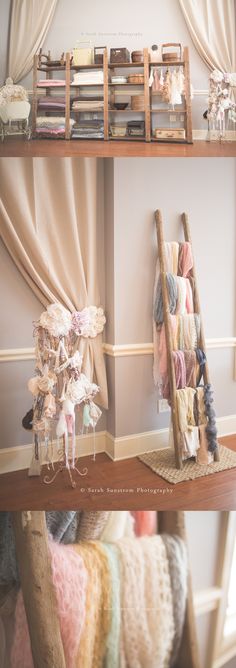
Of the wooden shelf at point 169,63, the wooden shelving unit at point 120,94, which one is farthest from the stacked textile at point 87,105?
the wooden shelf at point 169,63

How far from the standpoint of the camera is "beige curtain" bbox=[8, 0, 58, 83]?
→ 0.78 metres

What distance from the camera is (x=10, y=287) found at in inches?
37.0

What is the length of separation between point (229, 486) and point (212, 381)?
0.79ft

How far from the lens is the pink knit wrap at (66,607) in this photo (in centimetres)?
70

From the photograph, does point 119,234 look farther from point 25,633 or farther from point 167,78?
point 25,633

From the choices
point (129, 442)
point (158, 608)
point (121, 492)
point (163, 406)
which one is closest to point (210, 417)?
point (163, 406)

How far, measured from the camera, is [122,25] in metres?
0.83

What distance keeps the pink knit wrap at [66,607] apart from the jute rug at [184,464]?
0.32 meters

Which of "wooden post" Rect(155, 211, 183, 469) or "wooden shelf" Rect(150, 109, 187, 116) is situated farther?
"wooden post" Rect(155, 211, 183, 469)

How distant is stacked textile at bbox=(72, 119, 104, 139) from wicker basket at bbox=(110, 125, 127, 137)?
0.02m

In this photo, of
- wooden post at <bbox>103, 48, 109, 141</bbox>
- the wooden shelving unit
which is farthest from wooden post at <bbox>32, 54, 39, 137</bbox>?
wooden post at <bbox>103, 48, 109, 141</bbox>

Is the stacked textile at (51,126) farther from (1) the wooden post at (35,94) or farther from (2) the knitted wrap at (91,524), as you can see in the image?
(2) the knitted wrap at (91,524)

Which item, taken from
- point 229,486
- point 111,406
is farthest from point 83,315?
point 229,486

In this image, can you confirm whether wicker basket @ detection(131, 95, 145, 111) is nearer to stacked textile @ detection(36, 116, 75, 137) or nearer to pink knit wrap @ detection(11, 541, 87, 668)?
stacked textile @ detection(36, 116, 75, 137)
